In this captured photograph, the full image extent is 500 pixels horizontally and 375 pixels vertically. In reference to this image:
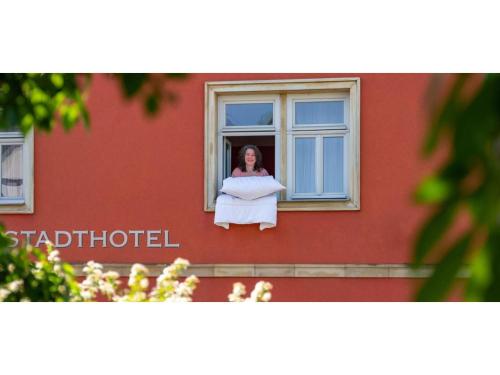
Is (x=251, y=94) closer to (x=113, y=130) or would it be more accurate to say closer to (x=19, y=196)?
(x=113, y=130)

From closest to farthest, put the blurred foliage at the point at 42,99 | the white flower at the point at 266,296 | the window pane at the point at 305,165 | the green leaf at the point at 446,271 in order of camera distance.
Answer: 1. the green leaf at the point at 446,271
2. the blurred foliage at the point at 42,99
3. the white flower at the point at 266,296
4. the window pane at the point at 305,165

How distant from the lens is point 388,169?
11.3ft

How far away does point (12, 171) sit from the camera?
334cm

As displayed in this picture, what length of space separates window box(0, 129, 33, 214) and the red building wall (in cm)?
4

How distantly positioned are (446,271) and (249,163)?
301cm

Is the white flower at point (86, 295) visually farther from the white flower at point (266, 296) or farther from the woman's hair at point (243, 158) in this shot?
the woman's hair at point (243, 158)

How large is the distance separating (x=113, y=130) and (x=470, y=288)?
2739mm

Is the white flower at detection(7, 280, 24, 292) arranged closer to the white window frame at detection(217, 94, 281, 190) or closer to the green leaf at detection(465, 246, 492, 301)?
the white window frame at detection(217, 94, 281, 190)

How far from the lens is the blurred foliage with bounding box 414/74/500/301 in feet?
1.94

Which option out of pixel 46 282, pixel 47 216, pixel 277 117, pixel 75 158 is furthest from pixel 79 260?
pixel 277 117

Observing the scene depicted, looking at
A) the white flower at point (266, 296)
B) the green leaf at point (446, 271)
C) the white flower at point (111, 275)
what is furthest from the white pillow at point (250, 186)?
the green leaf at point (446, 271)

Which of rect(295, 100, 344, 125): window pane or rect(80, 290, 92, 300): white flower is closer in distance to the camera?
rect(80, 290, 92, 300): white flower

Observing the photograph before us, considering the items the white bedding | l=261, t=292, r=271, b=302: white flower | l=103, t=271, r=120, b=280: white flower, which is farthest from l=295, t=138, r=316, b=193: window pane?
l=103, t=271, r=120, b=280: white flower

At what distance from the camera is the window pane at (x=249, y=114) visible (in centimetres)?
390
